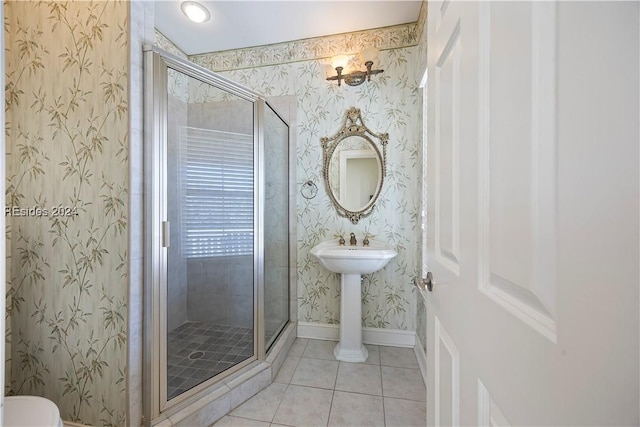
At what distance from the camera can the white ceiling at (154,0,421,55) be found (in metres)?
1.97

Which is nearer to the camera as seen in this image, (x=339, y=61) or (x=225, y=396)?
(x=225, y=396)

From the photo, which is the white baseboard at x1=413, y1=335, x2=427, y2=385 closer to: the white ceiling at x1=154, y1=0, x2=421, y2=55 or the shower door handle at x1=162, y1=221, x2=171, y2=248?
the shower door handle at x1=162, y1=221, x2=171, y2=248

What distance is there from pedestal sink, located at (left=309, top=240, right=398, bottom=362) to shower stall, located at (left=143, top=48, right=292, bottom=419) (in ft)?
1.63

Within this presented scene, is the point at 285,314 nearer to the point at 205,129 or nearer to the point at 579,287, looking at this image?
the point at 205,129

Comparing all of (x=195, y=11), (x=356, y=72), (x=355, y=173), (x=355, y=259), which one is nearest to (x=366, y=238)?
(x=355, y=259)

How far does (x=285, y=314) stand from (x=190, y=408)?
3.60 ft

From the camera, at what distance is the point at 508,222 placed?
0.42m

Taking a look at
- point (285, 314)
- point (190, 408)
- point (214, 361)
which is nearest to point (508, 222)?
point (190, 408)

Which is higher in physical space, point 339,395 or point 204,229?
point 204,229

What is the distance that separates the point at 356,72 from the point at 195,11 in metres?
1.32

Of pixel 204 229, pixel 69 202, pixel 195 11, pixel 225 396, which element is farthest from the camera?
pixel 195 11

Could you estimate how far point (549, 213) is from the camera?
32 cm

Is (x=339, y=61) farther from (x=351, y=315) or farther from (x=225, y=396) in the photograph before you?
(x=225, y=396)

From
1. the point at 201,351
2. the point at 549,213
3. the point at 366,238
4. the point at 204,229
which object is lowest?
the point at 201,351
